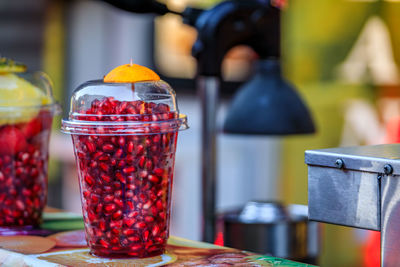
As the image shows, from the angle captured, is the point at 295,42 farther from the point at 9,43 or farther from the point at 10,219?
the point at 10,219

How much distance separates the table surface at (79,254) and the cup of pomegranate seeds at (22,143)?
5cm

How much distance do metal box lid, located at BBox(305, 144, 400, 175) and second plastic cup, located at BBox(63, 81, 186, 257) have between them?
0.83 ft

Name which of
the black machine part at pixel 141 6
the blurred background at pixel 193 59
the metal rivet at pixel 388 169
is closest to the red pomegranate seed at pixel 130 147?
the metal rivet at pixel 388 169

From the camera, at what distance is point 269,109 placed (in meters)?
1.79

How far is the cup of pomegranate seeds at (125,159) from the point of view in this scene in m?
1.00

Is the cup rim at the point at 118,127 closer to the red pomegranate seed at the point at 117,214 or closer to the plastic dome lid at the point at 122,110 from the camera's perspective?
the plastic dome lid at the point at 122,110

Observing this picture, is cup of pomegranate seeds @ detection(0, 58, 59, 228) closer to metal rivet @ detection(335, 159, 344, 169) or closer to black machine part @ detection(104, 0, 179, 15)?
black machine part @ detection(104, 0, 179, 15)

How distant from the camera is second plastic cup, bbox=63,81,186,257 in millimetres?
1000

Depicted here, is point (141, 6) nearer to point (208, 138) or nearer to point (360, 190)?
point (208, 138)

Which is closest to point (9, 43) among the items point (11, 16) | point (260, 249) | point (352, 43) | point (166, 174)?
point (11, 16)

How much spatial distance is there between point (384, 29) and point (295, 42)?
54 centimetres

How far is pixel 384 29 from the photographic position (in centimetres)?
372

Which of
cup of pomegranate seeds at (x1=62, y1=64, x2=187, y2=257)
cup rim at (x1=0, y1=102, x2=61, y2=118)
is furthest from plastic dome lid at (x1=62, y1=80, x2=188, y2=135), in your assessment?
cup rim at (x1=0, y1=102, x2=61, y2=118)

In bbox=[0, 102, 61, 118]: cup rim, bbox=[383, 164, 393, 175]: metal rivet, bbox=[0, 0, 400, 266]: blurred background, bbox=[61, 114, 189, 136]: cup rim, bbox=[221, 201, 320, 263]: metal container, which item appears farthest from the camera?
bbox=[0, 0, 400, 266]: blurred background
